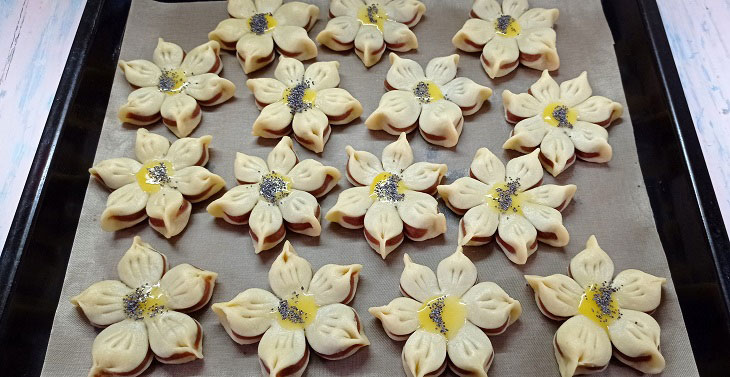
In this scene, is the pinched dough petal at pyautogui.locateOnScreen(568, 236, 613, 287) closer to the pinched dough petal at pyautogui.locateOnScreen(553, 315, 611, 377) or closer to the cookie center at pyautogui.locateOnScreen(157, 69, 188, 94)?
the pinched dough petal at pyautogui.locateOnScreen(553, 315, 611, 377)

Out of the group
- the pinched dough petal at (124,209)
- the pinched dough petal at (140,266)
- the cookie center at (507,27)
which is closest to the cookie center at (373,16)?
the cookie center at (507,27)

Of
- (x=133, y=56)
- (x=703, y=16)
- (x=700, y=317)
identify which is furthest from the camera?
(x=703, y=16)

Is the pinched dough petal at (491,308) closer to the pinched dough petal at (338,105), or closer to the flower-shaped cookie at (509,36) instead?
the pinched dough petal at (338,105)

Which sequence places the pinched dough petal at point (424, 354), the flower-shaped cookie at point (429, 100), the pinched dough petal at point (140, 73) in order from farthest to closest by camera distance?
1. the pinched dough petal at point (140, 73)
2. the flower-shaped cookie at point (429, 100)
3. the pinched dough petal at point (424, 354)

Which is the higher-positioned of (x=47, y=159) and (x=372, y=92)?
(x=372, y=92)

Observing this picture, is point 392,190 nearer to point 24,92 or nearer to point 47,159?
point 47,159

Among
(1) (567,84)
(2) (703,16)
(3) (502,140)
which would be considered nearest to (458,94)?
(3) (502,140)

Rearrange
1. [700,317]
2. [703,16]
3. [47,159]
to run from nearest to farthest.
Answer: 1. [700,317]
2. [47,159]
3. [703,16]
